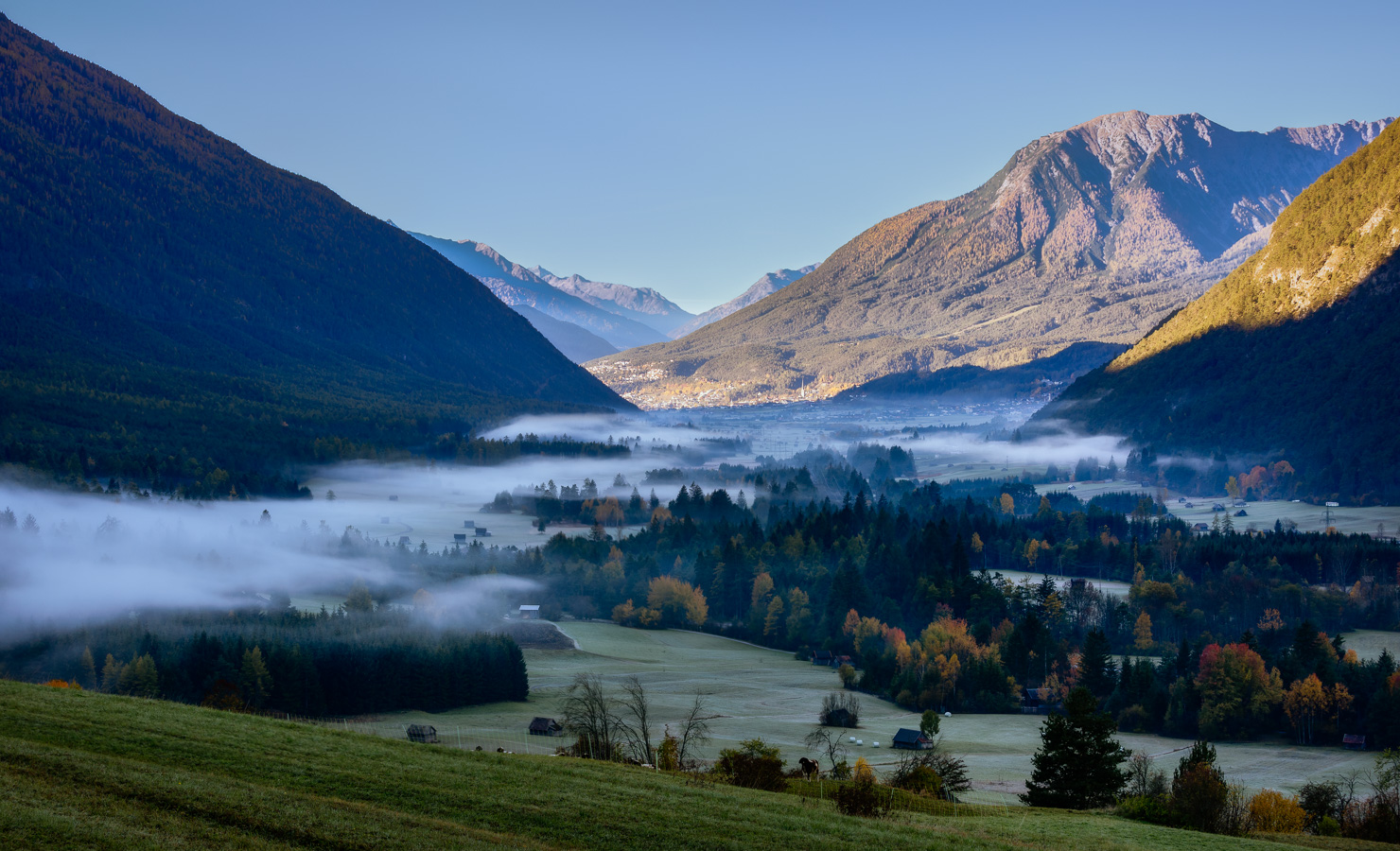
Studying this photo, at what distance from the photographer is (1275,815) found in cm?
6222

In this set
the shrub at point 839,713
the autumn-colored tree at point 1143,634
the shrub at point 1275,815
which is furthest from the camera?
the autumn-colored tree at point 1143,634

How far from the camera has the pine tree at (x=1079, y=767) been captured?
63750 mm

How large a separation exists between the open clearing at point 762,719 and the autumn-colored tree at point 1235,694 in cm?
244

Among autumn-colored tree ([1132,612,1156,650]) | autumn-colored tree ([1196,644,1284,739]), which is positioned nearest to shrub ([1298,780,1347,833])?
autumn-colored tree ([1196,644,1284,739])

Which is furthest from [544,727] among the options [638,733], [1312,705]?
[1312,705]

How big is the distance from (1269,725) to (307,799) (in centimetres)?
9219

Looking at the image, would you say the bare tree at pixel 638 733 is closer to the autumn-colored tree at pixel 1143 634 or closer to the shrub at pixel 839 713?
the shrub at pixel 839 713

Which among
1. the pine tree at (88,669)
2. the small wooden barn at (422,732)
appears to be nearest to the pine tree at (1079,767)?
the small wooden barn at (422,732)

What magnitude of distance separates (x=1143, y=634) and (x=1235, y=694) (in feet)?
107

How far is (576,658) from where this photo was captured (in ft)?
428

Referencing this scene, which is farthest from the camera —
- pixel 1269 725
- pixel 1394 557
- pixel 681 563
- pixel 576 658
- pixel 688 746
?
pixel 681 563

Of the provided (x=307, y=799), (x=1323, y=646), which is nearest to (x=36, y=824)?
→ (x=307, y=799)

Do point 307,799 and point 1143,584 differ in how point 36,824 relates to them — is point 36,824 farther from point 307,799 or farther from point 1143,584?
point 1143,584

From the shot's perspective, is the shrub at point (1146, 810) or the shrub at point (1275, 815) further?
the shrub at point (1275, 815)
